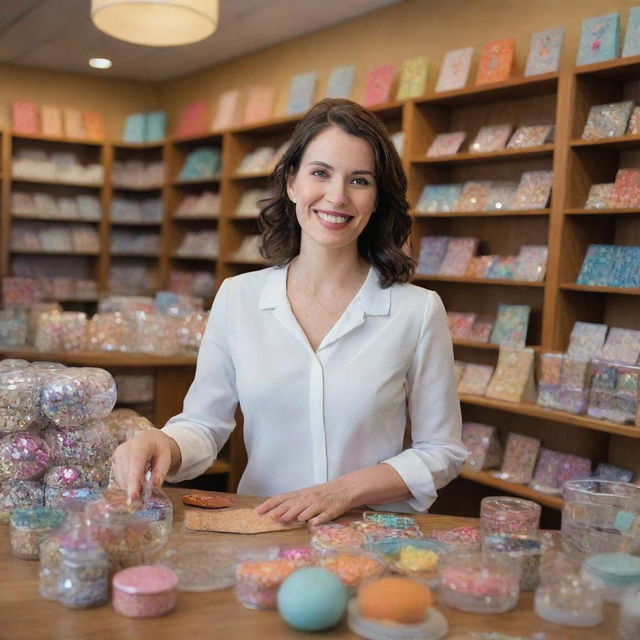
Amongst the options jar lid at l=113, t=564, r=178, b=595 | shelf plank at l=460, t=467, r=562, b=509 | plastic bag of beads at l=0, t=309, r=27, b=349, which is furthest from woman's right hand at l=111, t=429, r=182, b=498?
plastic bag of beads at l=0, t=309, r=27, b=349

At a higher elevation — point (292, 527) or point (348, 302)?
point (348, 302)

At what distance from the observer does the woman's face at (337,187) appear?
188cm

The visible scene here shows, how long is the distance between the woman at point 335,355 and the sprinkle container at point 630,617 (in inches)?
26.6

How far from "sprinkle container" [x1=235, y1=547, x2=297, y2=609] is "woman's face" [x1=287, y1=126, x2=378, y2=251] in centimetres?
85

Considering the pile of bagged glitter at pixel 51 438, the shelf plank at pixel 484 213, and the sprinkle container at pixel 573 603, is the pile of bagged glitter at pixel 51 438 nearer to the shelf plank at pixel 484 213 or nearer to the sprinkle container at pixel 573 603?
the sprinkle container at pixel 573 603

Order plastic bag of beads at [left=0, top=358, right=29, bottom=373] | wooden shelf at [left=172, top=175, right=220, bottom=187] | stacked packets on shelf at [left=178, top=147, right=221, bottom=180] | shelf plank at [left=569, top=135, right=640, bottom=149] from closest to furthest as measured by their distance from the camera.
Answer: plastic bag of beads at [left=0, top=358, right=29, bottom=373] → shelf plank at [left=569, top=135, right=640, bottom=149] → wooden shelf at [left=172, top=175, right=220, bottom=187] → stacked packets on shelf at [left=178, top=147, right=221, bottom=180]

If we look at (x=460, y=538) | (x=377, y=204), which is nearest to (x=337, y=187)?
(x=377, y=204)

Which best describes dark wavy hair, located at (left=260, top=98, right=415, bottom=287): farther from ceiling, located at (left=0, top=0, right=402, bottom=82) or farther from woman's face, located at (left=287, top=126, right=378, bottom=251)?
ceiling, located at (left=0, top=0, right=402, bottom=82)

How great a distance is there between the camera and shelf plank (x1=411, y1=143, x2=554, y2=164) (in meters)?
4.29

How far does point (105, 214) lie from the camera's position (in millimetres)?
8180

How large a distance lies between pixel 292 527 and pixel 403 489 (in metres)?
0.32

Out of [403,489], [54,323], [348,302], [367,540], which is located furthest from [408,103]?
[367,540]

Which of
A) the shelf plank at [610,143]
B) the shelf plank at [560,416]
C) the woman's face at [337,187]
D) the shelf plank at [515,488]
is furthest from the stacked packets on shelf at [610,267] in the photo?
the woman's face at [337,187]

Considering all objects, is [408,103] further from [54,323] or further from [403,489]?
[403,489]
